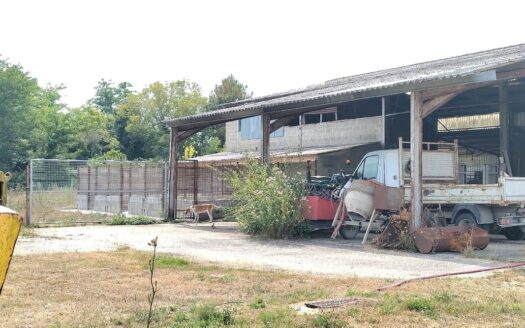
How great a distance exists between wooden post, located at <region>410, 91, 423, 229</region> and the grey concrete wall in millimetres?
9600

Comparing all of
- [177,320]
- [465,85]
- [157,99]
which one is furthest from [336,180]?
[157,99]

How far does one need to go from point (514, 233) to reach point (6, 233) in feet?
51.7

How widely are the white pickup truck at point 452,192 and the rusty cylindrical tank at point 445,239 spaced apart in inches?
70.1

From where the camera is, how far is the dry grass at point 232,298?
266 inches

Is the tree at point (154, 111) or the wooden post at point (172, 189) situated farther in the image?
the tree at point (154, 111)

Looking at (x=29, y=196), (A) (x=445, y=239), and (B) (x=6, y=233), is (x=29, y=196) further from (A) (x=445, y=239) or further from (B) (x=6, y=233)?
(B) (x=6, y=233)

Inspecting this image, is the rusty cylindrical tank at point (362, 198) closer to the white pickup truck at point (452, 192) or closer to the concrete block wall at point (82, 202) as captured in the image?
the white pickup truck at point (452, 192)

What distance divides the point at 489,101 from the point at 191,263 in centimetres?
1655

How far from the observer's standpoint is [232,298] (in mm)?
8047

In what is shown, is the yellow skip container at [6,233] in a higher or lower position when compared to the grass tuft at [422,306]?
higher

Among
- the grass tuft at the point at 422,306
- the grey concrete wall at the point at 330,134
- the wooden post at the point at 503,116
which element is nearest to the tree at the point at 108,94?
the grey concrete wall at the point at 330,134

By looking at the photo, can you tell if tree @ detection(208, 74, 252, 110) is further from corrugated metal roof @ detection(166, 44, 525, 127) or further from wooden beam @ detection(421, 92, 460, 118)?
wooden beam @ detection(421, 92, 460, 118)

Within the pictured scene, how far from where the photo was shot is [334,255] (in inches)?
529

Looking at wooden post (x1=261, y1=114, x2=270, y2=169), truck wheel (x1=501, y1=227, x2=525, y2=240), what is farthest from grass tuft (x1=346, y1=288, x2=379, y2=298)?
wooden post (x1=261, y1=114, x2=270, y2=169)
